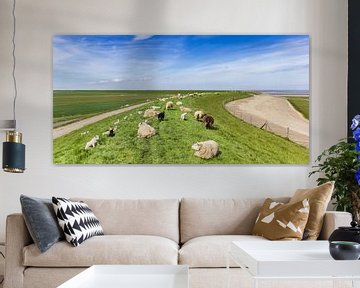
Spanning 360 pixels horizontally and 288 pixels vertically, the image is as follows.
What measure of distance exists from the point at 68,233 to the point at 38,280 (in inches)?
13.8

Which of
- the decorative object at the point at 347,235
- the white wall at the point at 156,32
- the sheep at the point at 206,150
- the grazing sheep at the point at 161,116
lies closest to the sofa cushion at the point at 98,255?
the decorative object at the point at 347,235

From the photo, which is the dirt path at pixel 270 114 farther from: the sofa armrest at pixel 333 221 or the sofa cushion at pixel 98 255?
the sofa cushion at pixel 98 255

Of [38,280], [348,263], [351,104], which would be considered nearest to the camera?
[348,263]

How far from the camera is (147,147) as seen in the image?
5418 millimetres

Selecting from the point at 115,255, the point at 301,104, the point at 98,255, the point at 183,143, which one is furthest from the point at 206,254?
the point at 301,104

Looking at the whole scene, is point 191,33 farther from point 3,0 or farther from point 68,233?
point 68,233

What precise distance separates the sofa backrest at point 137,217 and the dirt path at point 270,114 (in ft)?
3.83

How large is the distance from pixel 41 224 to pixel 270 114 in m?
2.34

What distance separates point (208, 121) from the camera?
546cm

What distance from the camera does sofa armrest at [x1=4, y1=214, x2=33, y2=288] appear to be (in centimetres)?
406

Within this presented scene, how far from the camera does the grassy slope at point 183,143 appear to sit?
541 cm

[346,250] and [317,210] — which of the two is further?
[317,210]

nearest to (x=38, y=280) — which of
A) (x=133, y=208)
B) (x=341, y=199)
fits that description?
(x=133, y=208)

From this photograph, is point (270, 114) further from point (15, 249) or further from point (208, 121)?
point (15, 249)
